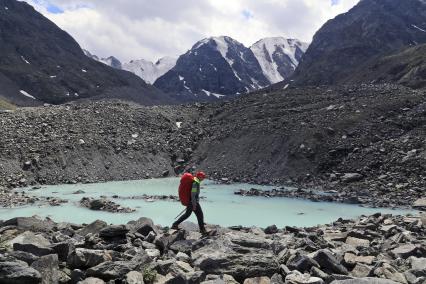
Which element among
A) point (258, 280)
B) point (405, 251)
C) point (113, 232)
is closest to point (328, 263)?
point (258, 280)

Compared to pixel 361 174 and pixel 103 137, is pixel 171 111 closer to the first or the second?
pixel 103 137

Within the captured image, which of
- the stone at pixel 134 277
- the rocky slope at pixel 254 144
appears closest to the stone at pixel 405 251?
the stone at pixel 134 277

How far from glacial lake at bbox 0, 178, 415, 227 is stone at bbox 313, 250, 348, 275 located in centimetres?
1480

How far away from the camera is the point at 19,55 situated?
612 ft

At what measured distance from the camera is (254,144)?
190 ft

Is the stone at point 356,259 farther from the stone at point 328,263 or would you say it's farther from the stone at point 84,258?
the stone at point 84,258

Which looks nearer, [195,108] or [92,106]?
[92,106]

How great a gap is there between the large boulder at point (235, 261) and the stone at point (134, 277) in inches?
70.9

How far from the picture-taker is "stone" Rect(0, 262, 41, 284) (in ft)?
30.2

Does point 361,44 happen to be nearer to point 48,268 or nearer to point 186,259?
point 186,259

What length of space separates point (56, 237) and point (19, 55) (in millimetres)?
190609

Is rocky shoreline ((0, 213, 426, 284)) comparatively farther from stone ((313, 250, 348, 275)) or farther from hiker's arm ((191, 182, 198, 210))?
hiker's arm ((191, 182, 198, 210))

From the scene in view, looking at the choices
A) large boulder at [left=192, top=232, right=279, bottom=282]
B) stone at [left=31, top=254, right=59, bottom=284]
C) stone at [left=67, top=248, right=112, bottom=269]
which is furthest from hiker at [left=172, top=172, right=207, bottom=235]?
stone at [left=31, top=254, right=59, bottom=284]

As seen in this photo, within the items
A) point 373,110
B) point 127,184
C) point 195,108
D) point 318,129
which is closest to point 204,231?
point 127,184
